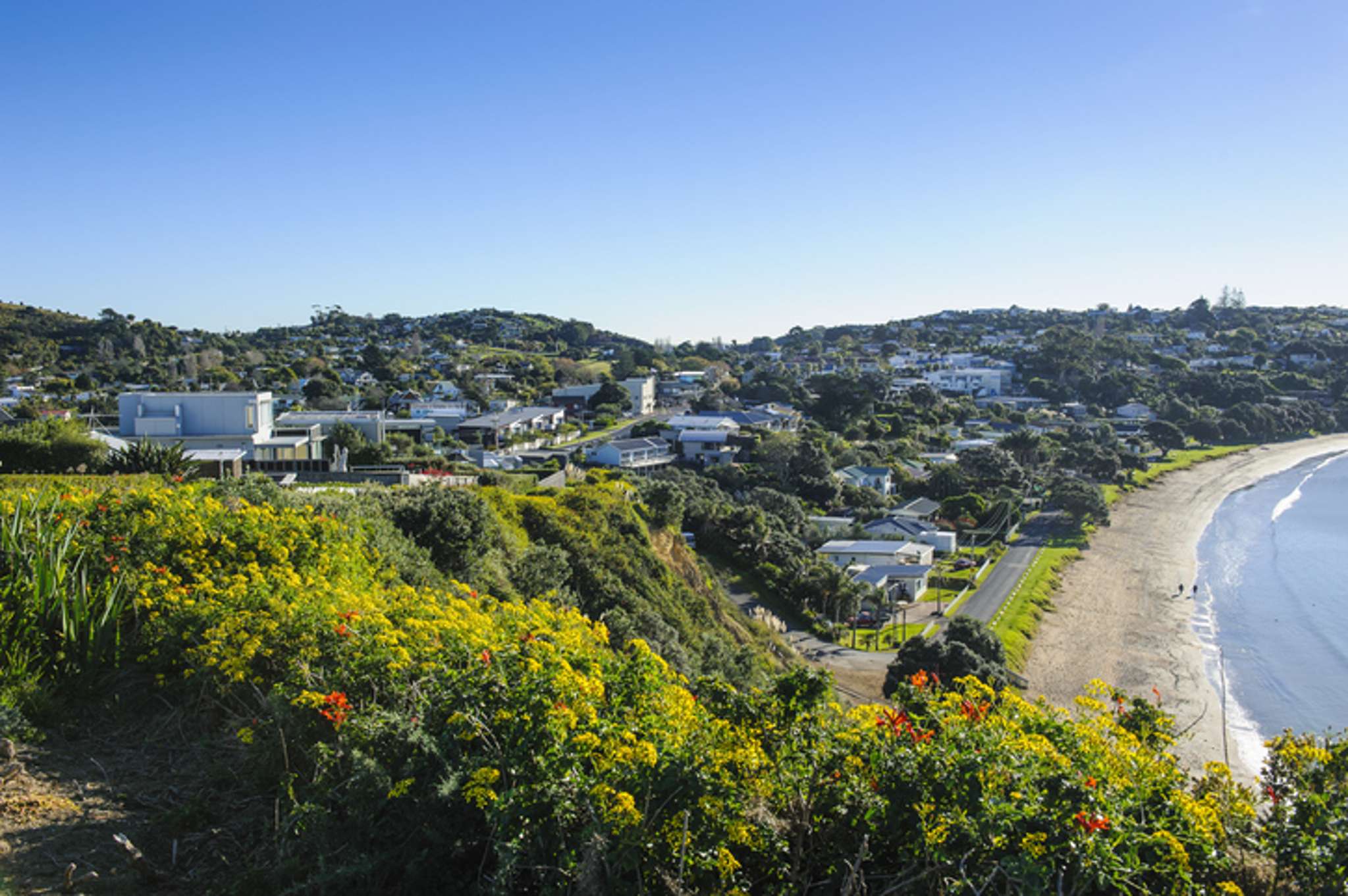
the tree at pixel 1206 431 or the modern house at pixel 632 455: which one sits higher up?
the tree at pixel 1206 431

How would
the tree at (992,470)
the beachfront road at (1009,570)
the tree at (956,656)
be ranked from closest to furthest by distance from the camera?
1. the tree at (956,656)
2. the beachfront road at (1009,570)
3. the tree at (992,470)

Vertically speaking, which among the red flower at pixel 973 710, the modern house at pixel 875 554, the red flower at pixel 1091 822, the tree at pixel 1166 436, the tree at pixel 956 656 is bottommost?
the modern house at pixel 875 554

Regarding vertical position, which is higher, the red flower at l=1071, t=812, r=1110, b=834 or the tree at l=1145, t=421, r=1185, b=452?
the red flower at l=1071, t=812, r=1110, b=834

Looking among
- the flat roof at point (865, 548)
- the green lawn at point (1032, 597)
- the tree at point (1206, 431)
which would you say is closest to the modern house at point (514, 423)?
the flat roof at point (865, 548)

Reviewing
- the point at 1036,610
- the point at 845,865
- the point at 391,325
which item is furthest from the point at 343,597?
the point at 391,325

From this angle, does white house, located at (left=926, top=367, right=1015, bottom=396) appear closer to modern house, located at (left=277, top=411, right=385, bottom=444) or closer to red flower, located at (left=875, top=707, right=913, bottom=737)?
modern house, located at (left=277, top=411, right=385, bottom=444)

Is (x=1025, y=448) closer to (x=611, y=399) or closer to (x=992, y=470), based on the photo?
(x=992, y=470)

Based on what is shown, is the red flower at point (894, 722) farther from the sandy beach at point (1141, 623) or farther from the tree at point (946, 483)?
the tree at point (946, 483)

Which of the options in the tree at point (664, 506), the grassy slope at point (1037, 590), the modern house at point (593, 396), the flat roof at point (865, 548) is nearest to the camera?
the tree at point (664, 506)

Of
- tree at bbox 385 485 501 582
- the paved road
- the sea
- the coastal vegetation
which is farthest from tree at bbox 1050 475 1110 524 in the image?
the coastal vegetation
